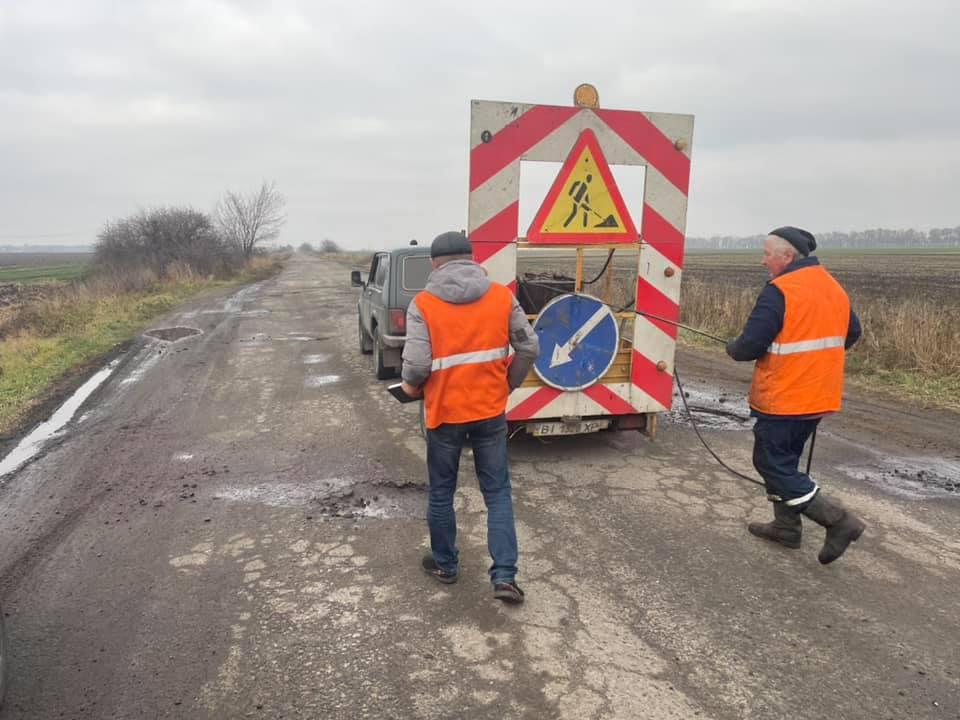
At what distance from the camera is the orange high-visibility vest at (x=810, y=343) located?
3488mm

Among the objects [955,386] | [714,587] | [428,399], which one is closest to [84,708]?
[428,399]

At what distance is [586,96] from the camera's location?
484cm

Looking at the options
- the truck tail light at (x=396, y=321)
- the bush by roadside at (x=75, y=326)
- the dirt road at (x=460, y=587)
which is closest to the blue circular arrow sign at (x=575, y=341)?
the dirt road at (x=460, y=587)

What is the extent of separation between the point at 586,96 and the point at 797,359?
101 inches

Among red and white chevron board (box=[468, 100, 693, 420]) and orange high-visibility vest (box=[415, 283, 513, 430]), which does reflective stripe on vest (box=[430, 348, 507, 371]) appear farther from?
red and white chevron board (box=[468, 100, 693, 420])

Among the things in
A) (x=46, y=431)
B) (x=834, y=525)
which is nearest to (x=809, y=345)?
(x=834, y=525)

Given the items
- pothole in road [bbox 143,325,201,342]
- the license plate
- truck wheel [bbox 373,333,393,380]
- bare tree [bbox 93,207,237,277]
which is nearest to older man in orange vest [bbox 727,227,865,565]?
the license plate

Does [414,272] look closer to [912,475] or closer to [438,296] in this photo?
[438,296]

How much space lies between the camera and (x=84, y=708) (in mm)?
2461

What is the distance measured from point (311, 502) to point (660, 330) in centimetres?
310

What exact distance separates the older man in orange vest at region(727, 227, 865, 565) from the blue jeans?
4.98 ft

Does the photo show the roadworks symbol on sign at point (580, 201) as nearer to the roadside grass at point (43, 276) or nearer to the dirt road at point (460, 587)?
the dirt road at point (460, 587)

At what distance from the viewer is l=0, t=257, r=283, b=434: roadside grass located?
8055 mm

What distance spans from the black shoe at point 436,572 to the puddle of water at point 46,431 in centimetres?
383
